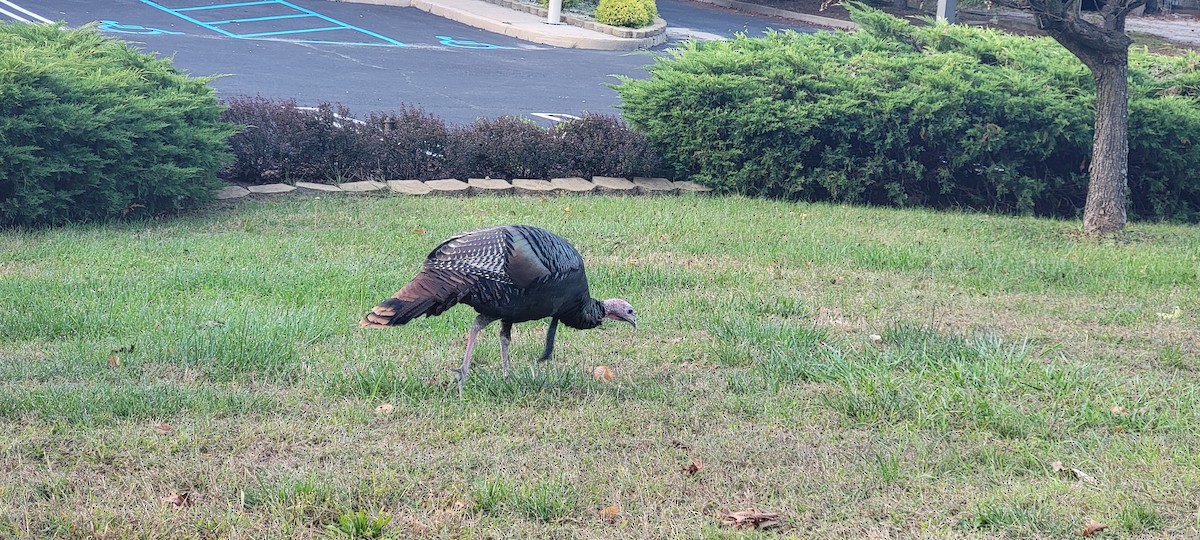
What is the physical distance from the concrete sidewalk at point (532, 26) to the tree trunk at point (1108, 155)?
1413cm

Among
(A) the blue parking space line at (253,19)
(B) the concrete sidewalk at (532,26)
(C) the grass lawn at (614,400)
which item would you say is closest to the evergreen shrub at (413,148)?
(C) the grass lawn at (614,400)

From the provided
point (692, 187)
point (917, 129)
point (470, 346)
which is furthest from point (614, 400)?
point (917, 129)

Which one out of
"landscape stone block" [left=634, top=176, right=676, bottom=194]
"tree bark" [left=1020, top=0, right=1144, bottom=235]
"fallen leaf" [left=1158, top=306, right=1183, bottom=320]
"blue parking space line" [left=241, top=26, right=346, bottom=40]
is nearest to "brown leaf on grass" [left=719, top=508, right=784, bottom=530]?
"fallen leaf" [left=1158, top=306, right=1183, bottom=320]

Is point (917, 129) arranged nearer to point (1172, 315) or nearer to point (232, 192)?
point (1172, 315)

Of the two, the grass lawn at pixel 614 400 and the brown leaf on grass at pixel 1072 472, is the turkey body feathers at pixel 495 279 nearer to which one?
the grass lawn at pixel 614 400

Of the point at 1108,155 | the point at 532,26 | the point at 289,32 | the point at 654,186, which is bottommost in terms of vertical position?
the point at 654,186

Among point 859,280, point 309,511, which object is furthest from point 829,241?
point 309,511

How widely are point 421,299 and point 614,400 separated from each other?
968 millimetres

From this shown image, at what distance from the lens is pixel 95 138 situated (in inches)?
315

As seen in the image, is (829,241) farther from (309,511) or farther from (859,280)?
(309,511)

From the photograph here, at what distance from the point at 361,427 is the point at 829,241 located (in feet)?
15.3

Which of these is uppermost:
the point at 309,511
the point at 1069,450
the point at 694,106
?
the point at 694,106

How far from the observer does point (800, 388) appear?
16.2 feet

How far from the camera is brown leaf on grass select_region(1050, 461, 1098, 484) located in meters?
3.99
